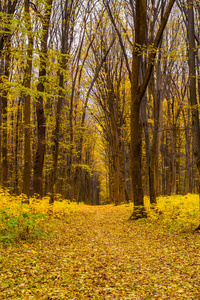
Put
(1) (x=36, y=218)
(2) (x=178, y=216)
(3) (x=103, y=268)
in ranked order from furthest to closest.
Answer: (2) (x=178, y=216)
(1) (x=36, y=218)
(3) (x=103, y=268)

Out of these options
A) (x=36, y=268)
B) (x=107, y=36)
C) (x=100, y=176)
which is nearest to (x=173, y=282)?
(x=36, y=268)

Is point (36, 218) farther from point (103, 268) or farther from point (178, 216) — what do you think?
point (178, 216)

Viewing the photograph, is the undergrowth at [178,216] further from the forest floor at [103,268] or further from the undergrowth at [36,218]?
the forest floor at [103,268]

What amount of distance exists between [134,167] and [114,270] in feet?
18.5

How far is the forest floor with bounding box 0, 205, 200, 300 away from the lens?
3.29 meters

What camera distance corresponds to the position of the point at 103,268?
4.41 m

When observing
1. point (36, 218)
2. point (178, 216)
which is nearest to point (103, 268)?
point (36, 218)

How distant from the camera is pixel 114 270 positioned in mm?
4312

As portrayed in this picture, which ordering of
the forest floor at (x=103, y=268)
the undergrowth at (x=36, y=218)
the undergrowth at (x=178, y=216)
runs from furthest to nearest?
the undergrowth at (x=178, y=216) → the undergrowth at (x=36, y=218) → the forest floor at (x=103, y=268)

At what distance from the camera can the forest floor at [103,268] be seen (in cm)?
329

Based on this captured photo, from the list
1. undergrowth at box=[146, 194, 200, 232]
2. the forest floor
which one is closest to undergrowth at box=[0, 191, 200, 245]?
undergrowth at box=[146, 194, 200, 232]

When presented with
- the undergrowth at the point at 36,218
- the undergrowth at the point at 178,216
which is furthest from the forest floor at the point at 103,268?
the undergrowth at the point at 178,216

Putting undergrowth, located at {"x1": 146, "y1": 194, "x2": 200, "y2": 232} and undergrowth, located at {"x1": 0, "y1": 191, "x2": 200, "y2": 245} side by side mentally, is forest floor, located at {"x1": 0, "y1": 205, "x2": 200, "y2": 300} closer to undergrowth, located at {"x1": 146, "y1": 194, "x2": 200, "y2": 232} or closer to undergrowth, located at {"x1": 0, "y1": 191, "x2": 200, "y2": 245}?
undergrowth, located at {"x1": 0, "y1": 191, "x2": 200, "y2": 245}

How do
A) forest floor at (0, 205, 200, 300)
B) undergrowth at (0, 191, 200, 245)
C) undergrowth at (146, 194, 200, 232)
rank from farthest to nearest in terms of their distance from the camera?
undergrowth at (146, 194, 200, 232) < undergrowth at (0, 191, 200, 245) < forest floor at (0, 205, 200, 300)
